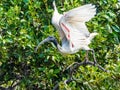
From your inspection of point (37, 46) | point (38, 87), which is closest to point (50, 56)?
point (37, 46)

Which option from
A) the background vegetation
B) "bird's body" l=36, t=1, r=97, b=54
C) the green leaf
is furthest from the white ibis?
the green leaf

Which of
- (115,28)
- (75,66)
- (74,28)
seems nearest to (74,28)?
(74,28)

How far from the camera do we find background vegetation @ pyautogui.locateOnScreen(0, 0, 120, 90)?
10.2 ft

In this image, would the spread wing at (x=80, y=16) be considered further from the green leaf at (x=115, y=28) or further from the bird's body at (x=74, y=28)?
the green leaf at (x=115, y=28)

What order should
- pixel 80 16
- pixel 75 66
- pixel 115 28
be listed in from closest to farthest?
1. pixel 80 16
2. pixel 75 66
3. pixel 115 28

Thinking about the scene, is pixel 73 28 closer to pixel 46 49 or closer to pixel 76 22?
pixel 76 22

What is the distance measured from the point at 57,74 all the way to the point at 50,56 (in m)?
0.18

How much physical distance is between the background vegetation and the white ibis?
0.15m

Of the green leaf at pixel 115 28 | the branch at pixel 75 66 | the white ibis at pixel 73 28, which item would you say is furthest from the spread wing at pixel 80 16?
the green leaf at pixel 115 28

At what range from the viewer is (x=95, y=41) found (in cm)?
324

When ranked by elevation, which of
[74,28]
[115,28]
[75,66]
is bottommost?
[75,66]

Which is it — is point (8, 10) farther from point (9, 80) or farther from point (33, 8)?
point (9, 80)

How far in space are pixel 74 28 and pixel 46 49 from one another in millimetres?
317

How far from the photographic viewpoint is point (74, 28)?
2955 mm
